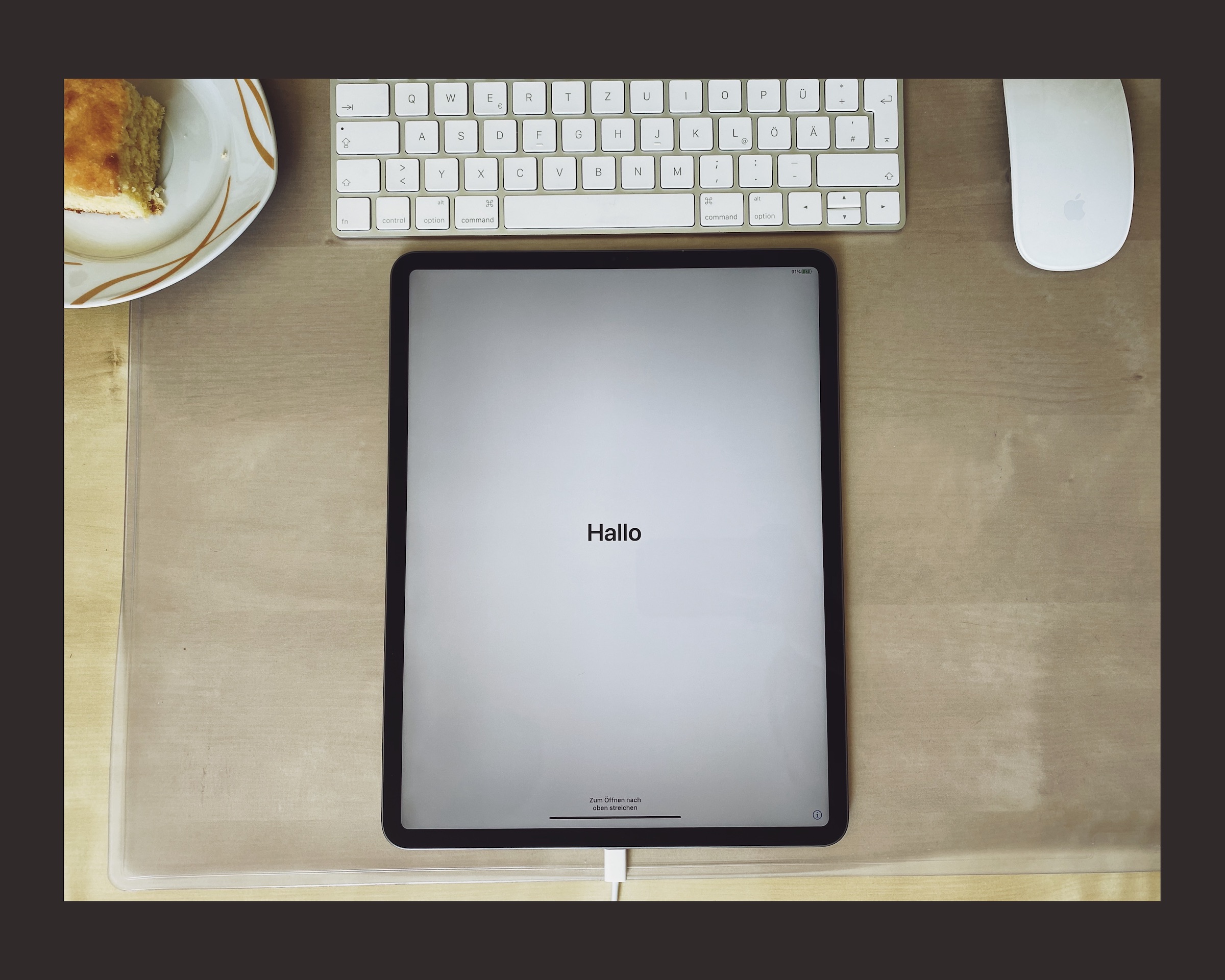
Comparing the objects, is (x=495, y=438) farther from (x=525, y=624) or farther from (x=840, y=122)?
(x=840, y=122)

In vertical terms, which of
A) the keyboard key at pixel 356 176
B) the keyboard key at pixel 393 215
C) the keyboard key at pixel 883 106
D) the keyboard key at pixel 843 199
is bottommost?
the keyboard key at pixel 393 215

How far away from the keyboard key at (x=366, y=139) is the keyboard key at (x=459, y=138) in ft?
0.04

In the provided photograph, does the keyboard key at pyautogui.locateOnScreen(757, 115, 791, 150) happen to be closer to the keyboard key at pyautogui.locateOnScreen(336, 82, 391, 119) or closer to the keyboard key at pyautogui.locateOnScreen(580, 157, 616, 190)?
the keyboard key at pyautogui.locateOnScreen(580, 157, 616, 190)

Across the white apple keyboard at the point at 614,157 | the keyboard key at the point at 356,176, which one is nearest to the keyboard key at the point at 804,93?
the white apple keyboard at the point at 614,157

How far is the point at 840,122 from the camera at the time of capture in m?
0.55

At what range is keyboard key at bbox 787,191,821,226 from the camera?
0.55 m

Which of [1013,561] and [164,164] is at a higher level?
[164,164]

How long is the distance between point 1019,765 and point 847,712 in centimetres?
13

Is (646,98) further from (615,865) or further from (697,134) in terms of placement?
(615,865)

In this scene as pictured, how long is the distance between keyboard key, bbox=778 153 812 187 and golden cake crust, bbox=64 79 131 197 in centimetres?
47

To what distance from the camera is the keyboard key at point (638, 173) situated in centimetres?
55

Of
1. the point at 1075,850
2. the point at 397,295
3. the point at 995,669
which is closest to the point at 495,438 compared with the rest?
the point at 397,295

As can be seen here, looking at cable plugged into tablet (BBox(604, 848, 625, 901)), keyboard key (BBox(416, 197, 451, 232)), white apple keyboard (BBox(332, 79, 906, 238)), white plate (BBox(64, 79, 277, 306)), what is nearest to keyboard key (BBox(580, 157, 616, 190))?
white apple keyboard (BBox(332, 79, 906, 238))

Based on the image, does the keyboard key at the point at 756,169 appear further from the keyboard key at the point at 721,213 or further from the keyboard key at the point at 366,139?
the keyboard key at the point at 366,139
